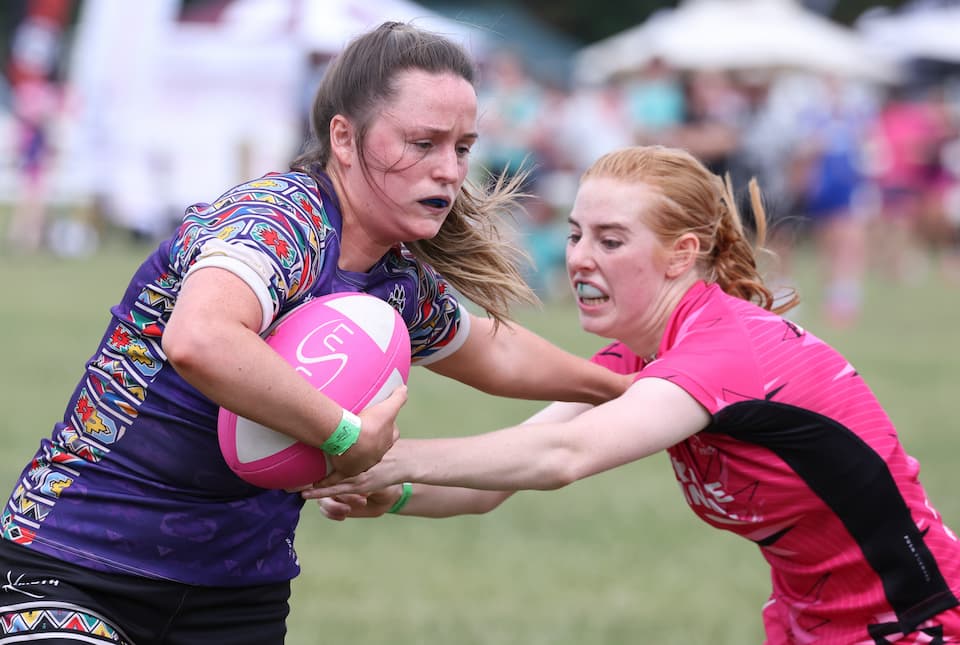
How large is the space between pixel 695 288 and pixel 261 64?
18.7 metres

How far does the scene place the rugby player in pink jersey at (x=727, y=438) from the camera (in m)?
3.00

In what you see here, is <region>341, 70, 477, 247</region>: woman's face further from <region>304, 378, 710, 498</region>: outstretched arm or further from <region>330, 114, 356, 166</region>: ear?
<region>304, 378, 710, 498</region>: outstretched arm

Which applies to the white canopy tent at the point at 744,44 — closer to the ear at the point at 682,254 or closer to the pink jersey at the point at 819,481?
the ear at the point at 682,254

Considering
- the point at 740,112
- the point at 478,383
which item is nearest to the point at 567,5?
the point at 740,112

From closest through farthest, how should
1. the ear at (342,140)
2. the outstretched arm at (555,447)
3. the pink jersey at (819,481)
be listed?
1. the outstretched arm at (555,447)
2. the ear at (342,140)
3. the pink jersey at (819,481)

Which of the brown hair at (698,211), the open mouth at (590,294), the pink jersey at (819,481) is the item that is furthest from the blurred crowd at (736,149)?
the pink jersey at (819,481)

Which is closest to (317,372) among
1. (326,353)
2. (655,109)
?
(326,353)

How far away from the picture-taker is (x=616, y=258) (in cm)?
335

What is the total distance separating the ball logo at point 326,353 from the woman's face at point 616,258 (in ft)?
2.45

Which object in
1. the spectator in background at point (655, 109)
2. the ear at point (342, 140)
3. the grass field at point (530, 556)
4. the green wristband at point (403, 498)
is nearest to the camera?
the ear at point (342, 140)

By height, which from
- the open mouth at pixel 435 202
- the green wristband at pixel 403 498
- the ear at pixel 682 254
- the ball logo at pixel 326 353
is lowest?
the green wristband at pixel 403 498

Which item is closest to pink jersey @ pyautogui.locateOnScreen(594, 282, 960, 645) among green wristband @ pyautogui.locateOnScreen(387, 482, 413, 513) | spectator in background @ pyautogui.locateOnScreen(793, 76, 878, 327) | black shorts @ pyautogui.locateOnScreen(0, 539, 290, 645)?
green wristband @ pyautogui.locateOnScreen(387, 482, 413, 513)

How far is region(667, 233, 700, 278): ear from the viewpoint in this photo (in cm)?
337

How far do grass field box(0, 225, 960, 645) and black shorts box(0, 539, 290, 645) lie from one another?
179 centimetres
